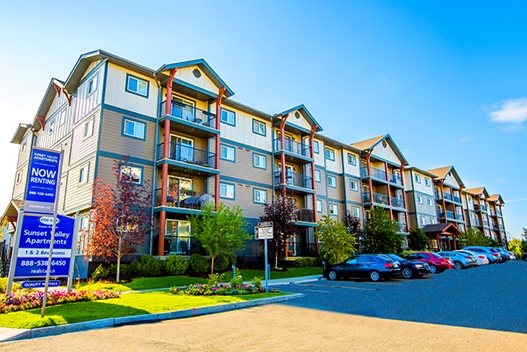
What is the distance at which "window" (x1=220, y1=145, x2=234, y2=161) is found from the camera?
87.9ft

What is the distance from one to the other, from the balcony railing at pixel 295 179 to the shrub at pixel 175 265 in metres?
12.1

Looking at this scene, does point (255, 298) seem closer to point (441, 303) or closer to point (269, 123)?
point (441, 303)

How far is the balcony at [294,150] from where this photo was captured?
3058 cm

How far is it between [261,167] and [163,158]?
9353mm

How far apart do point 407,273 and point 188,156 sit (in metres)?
14.8

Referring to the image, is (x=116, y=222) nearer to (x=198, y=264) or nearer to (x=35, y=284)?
(x=198, y=264)

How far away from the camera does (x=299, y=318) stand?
31.4 ft

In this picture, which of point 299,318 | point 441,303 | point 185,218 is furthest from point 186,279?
point 441,303

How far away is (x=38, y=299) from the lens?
11.0m

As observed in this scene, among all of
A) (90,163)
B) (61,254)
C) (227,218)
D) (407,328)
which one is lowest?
(407,328)

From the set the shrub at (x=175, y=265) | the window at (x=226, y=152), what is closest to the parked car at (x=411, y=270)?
the shrub at (x=175, y=265)

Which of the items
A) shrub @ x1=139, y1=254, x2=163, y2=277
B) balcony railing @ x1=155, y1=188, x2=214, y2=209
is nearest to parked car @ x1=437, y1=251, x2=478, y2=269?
balcony railing @ x1=155, y1=188, x2=214, y2=209

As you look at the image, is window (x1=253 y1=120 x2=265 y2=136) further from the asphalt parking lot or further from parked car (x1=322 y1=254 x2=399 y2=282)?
the asphalt parking lot

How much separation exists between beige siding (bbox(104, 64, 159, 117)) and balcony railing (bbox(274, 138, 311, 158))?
11.2 metres
